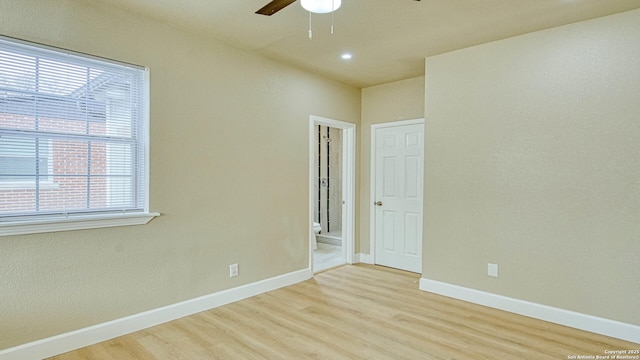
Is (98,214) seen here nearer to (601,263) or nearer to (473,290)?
(473,290)

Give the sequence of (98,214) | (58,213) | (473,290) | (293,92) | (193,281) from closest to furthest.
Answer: (58,213) < (98,214) < (193,281) < (473,290) < (293,92)

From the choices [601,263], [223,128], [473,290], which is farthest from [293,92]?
[601,263]

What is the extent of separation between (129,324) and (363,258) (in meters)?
3.23

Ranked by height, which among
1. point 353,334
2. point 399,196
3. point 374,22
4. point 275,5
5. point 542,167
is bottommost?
point 353,334

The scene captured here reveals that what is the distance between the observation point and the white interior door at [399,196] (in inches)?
184

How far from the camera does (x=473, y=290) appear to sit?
11.8 ft

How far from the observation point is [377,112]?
16.6 ft

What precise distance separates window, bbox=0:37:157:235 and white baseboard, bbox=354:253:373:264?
124 inches

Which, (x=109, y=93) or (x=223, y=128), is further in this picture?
(x=223, y=128)

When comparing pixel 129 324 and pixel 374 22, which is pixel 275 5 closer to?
pixel 374 22

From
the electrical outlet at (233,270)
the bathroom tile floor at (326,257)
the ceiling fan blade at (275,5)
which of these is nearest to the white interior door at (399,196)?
the bathroom tile floor at (326,257)

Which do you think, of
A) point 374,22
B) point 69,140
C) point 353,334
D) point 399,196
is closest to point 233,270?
point 353,334

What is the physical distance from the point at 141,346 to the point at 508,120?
3.73m

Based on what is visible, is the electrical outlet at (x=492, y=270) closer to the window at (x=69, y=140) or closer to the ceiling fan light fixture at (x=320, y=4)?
the ceiling fan light fixture at (x=320, y=4)
